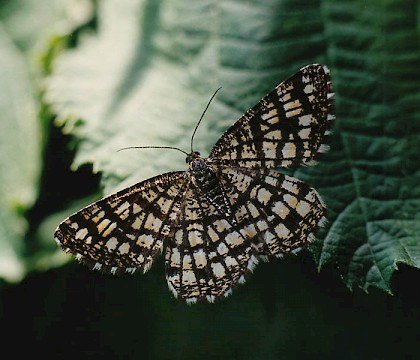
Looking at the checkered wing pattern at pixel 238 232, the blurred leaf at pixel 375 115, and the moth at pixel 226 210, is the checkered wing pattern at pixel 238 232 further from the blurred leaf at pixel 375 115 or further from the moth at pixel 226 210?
the blurred leaf at pixel 375 115

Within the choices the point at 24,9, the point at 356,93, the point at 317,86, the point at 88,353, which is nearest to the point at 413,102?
the point at 356,93

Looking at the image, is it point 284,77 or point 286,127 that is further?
point 284,77

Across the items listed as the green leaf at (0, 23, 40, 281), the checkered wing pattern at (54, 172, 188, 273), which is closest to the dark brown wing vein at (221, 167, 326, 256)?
the checkered wing pattern at (54, 172, 188, 273)

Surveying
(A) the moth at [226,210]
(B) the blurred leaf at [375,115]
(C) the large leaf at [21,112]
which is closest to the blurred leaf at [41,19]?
(C) the large leaf at [21,112]

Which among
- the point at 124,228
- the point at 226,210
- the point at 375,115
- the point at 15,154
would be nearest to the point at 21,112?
the point at 15,154

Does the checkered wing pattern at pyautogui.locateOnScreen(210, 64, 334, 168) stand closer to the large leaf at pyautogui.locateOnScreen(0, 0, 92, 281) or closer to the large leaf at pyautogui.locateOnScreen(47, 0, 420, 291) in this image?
the large leaf at pyautogui.locateOnScreen(47, 0, 420, 291)

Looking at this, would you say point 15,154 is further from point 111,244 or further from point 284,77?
point 284,77
